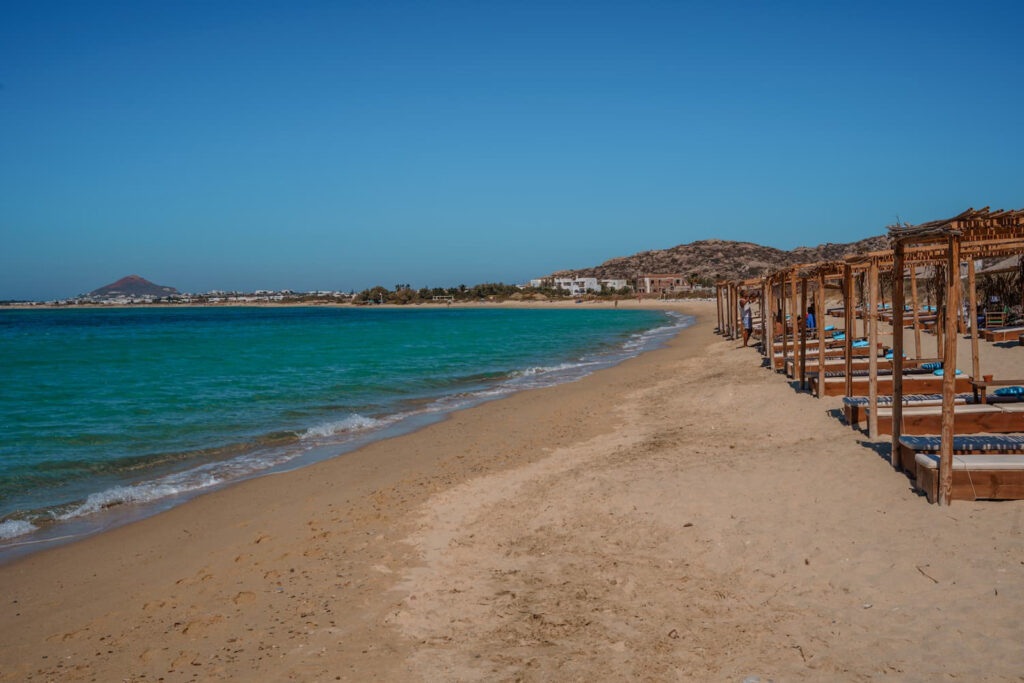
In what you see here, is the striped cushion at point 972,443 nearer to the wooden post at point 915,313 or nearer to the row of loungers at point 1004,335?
the wooden post at point 915,313

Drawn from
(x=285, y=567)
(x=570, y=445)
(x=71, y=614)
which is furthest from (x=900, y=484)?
(x=71, y=614)

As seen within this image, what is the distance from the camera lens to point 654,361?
22.2 metres

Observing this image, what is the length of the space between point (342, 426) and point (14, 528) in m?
5.90

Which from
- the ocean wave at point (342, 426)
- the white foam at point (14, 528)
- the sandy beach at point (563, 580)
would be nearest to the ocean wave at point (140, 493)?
the white foam at point (14, 528)

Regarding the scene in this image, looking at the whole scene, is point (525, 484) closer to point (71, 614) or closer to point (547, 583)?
point (547, 583)

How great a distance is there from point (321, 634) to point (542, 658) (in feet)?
4.97

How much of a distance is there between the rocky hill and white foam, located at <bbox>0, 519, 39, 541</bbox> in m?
114

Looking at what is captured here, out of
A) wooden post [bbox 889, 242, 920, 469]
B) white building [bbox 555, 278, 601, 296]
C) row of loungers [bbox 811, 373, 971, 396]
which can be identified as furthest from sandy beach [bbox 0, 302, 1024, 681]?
white building [bbox 555, 278, 601, 296]

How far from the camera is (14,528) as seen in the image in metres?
7.29

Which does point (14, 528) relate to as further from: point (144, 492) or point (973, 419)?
point (973, 419)

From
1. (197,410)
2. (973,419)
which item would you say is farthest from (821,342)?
(197,410)

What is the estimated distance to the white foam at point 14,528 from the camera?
281 inches

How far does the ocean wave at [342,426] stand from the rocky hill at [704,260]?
108 meters

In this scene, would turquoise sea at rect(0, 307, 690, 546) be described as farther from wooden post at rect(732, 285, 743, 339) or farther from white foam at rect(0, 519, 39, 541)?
wooden post at rect(732, 285, 743, 339)
